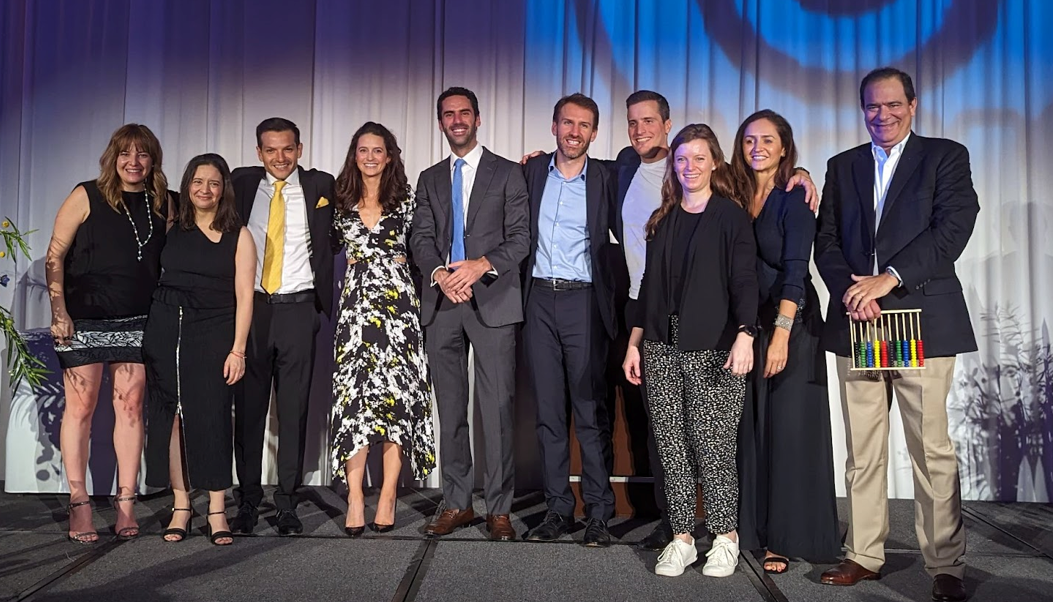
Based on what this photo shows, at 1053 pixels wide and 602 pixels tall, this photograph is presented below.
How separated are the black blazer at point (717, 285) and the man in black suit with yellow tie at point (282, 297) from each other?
1.55 metres

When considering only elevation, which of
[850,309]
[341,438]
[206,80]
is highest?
[206,80]

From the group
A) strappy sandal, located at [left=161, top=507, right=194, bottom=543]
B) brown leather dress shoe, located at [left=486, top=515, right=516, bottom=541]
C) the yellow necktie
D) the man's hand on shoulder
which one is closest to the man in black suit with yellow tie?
the yellow necktie

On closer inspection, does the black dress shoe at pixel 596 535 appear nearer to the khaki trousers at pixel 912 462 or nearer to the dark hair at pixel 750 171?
the khaki trousers at pixel 912 462

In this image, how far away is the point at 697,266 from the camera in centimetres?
292

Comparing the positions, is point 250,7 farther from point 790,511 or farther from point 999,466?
point 999,466

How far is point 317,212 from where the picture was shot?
146 inches

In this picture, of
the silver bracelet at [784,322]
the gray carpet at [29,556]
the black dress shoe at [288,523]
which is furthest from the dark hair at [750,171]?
the gray carpet at [29,556]

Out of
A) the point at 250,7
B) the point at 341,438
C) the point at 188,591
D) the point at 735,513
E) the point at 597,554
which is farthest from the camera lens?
the point at 250,7

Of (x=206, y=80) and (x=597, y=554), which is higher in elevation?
(x=206, y=80)

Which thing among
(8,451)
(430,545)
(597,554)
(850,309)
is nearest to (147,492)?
(8,451)

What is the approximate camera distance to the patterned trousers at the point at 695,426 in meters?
2.92

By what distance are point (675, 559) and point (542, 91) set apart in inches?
105

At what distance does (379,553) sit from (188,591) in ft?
2.31

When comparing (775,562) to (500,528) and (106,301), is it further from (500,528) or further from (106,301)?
(106,301)
